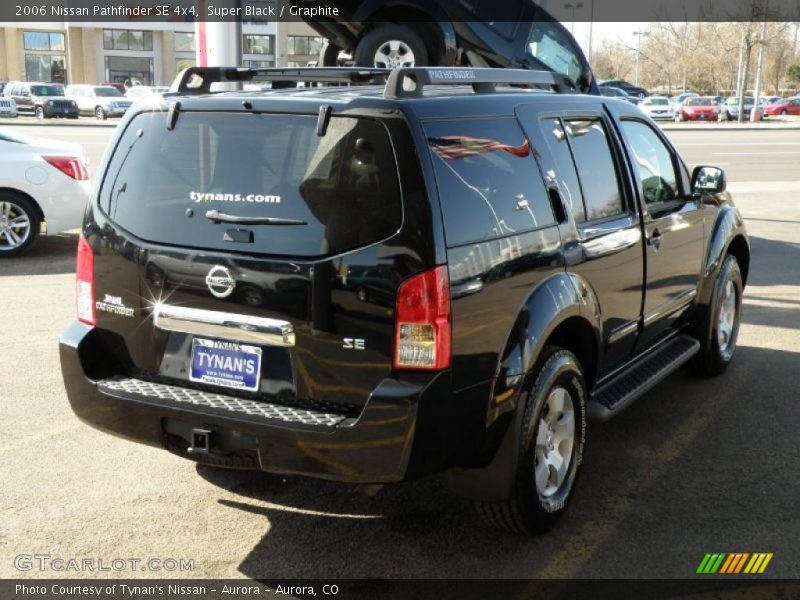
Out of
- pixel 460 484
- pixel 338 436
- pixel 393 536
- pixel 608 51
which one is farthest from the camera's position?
pixel 608 51

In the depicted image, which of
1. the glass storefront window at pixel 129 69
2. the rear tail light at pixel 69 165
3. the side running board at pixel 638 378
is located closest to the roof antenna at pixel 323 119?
the side running board at pixel 638 378

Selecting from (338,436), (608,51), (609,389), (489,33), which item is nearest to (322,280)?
(338,436)

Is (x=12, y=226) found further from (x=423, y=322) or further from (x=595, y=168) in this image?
Answer: (x=423, y=322)

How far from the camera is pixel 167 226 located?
376 centimetres

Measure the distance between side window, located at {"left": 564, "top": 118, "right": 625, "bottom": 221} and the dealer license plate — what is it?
1.84 metres

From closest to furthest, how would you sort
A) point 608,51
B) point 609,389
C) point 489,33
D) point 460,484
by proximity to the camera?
1. point 460,484
2. point 609,389
3. point 489,33
4. point 608,51

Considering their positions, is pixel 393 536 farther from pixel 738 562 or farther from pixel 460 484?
pixel 738 562

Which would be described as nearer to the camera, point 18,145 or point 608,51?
point 18,145

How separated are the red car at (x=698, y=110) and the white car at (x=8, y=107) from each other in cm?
3440

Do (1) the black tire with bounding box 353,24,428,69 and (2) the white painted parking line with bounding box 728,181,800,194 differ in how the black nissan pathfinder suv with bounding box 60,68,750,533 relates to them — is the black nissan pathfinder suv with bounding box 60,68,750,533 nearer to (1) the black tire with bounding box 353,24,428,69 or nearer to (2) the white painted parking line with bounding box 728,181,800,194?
(1) the black tire with bounding box 353,24,428,69

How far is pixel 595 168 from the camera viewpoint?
4727 mm

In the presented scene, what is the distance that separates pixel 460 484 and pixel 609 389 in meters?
1.41

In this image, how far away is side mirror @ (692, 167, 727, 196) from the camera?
5883 mm

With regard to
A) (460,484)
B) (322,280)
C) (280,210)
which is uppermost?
(280,210)
